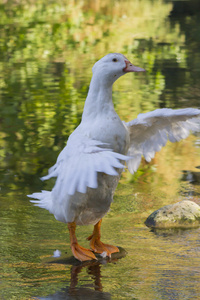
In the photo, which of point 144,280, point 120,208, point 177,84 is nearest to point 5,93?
point 177,84

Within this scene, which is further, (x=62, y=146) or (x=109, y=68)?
(x=62, y=146)

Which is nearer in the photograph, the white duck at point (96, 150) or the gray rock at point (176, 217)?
the white duck at point (96, 150)

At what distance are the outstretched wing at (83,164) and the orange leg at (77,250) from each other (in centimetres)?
53

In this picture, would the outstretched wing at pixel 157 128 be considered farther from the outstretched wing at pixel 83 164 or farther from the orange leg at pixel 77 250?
the orange leg at pixel 77 250

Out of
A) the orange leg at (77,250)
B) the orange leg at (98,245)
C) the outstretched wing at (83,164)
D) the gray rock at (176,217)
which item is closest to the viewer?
the outstretched wing at (83,164)

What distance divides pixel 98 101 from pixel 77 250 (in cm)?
136

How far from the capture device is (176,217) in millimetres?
5922

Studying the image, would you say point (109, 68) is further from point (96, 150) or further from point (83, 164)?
point (83, 164)

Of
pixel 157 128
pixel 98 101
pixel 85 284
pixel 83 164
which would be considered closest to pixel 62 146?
pixel 157 128

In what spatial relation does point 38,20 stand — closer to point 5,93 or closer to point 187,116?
point 5,93

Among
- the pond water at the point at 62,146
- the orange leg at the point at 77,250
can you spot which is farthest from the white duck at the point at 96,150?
the pond water at the point at 62,146

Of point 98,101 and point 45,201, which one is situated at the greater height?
point 98,101

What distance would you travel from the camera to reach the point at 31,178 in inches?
298

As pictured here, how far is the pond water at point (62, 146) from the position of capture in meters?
4.77
